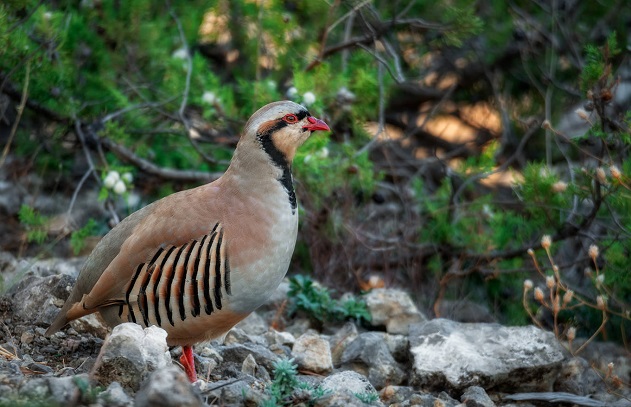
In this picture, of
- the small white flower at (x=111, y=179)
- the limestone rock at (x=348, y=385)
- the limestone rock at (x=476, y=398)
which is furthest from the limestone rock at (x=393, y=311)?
the small white flower at (x=111, y=179)

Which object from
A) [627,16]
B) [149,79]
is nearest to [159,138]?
[149,79]

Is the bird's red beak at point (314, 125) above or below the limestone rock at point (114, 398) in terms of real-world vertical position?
above

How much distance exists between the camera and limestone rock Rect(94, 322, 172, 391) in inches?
136

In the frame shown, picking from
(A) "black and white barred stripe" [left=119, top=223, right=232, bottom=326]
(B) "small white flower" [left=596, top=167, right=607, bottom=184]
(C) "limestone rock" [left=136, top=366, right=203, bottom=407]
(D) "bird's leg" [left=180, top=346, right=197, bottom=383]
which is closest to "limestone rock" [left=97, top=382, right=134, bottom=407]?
(C) "limestone rock" [left=136, top=366, right=203, bottom=407]

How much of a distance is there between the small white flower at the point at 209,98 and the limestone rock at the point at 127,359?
3249 mm

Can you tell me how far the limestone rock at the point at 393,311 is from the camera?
5.39 metres

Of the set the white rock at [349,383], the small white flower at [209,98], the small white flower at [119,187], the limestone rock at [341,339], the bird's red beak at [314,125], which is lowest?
the limestone rock at [341,339]

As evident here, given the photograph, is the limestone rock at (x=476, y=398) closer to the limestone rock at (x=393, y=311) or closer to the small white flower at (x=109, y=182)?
the limestone rock at (x=393, y=311)

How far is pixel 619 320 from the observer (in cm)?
641

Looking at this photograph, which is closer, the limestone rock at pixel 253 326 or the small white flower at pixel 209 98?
the limestone rock at pixel 253 326

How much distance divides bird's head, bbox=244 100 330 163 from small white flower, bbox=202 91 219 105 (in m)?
2.21

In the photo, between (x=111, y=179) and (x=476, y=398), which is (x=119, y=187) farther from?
(x=476, y=398)

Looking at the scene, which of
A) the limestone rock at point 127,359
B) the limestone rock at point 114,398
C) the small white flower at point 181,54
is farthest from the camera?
the small white flower at point 181,54

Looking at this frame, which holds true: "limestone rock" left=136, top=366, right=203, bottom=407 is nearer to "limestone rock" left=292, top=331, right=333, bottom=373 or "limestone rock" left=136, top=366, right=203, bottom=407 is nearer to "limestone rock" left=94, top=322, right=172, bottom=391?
"limestone rock" left=94, top=322, right=172, bottom=391
